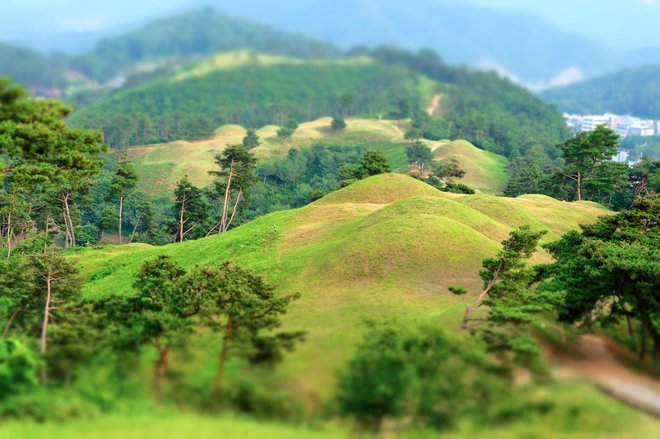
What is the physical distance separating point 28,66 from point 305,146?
96.7 meters

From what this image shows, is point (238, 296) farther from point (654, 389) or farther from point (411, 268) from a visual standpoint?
point (654, 389)

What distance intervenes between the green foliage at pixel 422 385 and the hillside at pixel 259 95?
128m

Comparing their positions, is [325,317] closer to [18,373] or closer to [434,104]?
[18,373]

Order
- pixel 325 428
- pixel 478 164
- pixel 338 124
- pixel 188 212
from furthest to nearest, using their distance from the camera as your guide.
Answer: pixel 338 124
pixel 478 164
pixel 188 212
pixel 325 428

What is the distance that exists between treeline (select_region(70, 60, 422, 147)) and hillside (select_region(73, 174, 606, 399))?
100949 mm

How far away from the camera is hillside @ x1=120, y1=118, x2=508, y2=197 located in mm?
105375

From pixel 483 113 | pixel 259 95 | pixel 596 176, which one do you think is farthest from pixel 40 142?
pixel 259 95

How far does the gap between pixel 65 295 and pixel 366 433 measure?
17575 mm

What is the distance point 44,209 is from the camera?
6688 cm

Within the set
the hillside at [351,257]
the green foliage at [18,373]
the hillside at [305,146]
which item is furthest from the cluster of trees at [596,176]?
the green foliage at [18,373]

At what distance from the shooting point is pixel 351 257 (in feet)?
107

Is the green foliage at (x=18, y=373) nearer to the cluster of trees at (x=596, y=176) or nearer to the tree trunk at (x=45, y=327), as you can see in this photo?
the tree trunk at (x=45, y=327)

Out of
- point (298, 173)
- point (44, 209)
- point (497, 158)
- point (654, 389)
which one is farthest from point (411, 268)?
point (497, 158)

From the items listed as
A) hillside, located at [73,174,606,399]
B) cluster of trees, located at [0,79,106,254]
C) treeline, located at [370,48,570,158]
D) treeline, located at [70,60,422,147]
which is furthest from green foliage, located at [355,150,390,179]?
treeline, located at [70,60,422,147]
